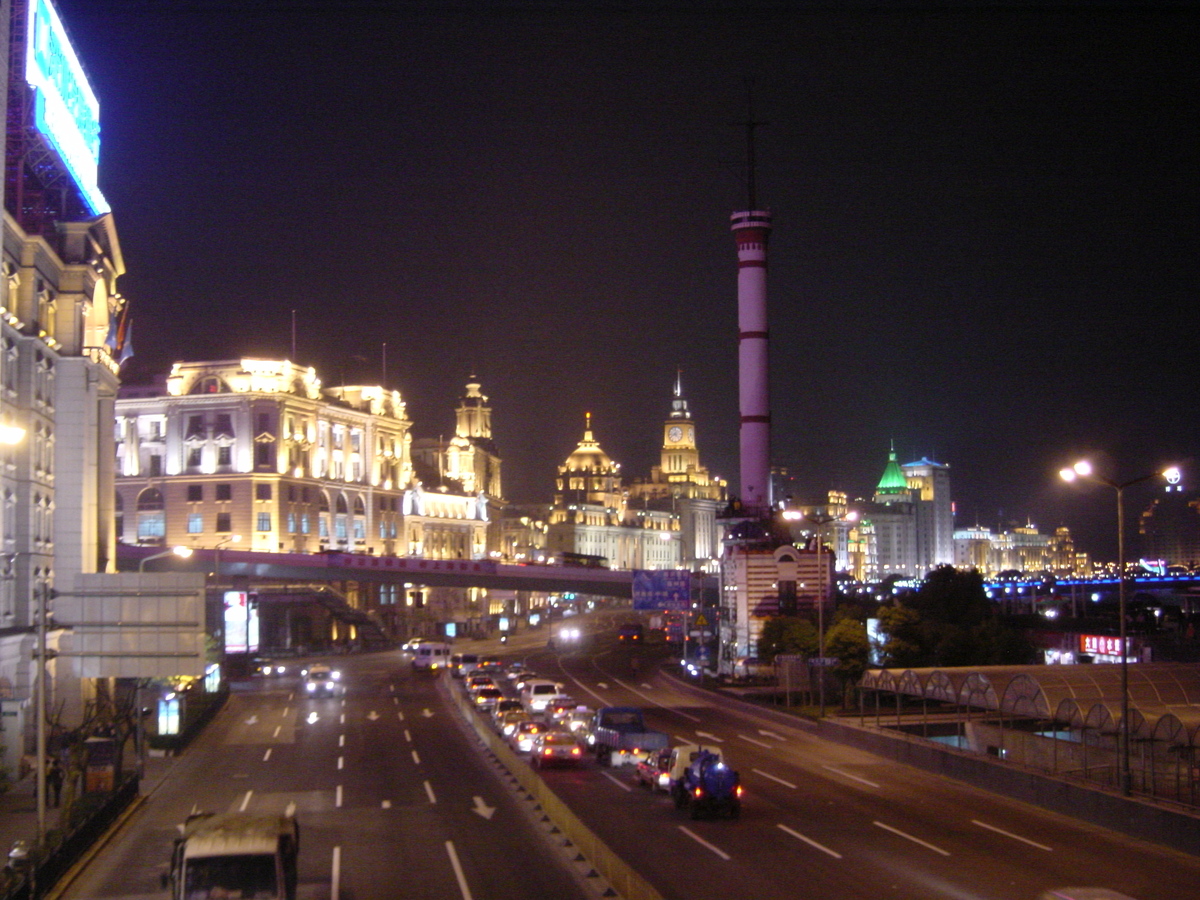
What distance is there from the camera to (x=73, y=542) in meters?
47.2

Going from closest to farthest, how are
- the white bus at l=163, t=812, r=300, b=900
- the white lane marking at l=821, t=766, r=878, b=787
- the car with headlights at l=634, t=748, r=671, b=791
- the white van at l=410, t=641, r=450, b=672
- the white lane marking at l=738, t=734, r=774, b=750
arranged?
the white bus at l=163, t=812, r=300, b=900, the car with headlights at l=634, t=748, r=671, b=791, the white lane marking at l=821, t=766, r=878, b=787, the white lane marking at l=738, t=734, r=774, b=750, the white van at l=410, t=641, r=450, b=672

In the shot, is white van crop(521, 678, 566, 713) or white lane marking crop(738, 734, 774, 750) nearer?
white lane marking crop(738, 734, 774, 750)

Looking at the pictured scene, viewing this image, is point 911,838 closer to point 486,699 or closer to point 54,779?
point 54,779

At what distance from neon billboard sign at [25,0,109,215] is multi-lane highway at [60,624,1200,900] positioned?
21.6 m

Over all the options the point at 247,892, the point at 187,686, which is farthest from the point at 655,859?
the point at 187,686

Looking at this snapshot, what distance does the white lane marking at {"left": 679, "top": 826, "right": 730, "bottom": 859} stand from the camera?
25.7 meters

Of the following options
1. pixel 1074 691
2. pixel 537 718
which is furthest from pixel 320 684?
pixel 1074 691

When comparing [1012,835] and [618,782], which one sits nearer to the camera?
[1012,835]

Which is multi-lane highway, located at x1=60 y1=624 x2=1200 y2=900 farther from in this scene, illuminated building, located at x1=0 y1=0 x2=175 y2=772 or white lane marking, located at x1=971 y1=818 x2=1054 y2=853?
illuminated building, located at x1=0 y1=0 x2=175 y2=772

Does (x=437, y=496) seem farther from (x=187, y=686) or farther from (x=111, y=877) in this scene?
(x=111, y=877)

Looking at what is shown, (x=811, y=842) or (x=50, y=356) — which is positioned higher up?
(x=50, y=356)

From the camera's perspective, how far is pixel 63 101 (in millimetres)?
A: 49562

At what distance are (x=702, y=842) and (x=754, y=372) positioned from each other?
81061mm

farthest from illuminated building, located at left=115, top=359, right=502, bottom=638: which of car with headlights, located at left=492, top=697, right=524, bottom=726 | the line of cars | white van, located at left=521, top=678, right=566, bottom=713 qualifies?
car with headlights, located at left=492, top=697, right=524, bottom=726
